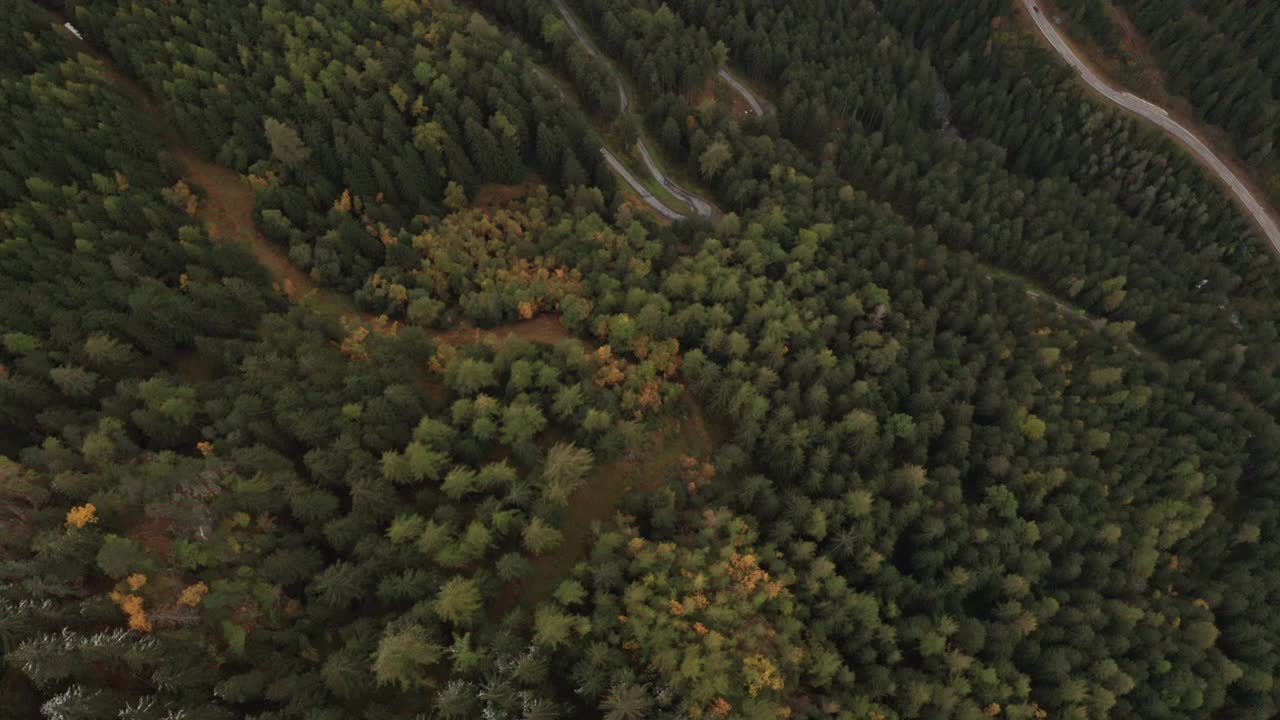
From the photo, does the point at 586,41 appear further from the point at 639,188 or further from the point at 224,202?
the point at 224,202

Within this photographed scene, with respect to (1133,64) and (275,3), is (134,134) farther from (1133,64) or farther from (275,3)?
(1133,64)

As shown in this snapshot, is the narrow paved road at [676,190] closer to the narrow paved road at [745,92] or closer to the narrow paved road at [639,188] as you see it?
the narrow paved road at [639,188]

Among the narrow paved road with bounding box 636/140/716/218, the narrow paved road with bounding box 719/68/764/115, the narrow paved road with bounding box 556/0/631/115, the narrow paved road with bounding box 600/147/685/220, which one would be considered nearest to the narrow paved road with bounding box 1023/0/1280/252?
the narrow paved road with bounding box 719/68/764/115

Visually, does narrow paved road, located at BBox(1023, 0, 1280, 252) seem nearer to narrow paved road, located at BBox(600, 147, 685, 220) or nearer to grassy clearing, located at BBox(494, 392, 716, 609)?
narrow paved road, located at BBox(600, 147, 685, 220)

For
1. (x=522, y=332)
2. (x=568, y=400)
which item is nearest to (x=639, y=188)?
(x=522, y=332)

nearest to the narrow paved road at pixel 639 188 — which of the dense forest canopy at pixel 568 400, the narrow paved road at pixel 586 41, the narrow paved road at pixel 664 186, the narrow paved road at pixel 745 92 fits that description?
the narrow paved road at pixel 664 186
